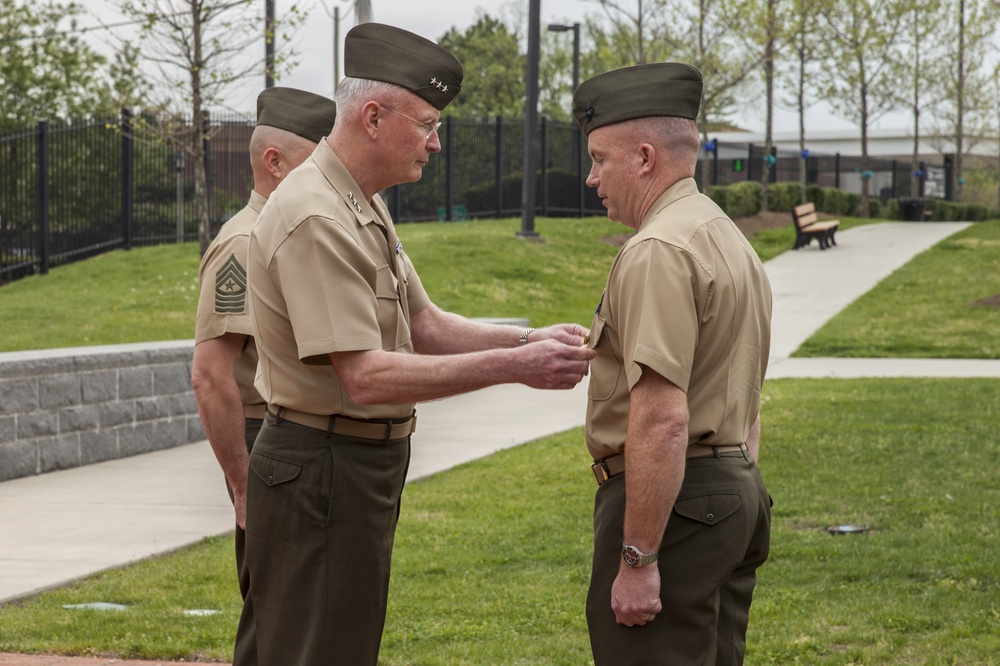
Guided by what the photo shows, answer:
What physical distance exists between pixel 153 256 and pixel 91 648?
1441 cm

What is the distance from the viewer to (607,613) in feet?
9.70

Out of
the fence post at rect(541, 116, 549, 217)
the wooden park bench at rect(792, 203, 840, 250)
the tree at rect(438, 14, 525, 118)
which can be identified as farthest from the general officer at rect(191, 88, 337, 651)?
the tree at rect(438, 14, 525, 118)

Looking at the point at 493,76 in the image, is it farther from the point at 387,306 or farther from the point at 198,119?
the point at 387,306

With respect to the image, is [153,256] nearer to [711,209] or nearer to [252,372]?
[252,372]

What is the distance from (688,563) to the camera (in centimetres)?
290

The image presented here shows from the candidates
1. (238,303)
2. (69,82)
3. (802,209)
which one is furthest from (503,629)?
(69,82)

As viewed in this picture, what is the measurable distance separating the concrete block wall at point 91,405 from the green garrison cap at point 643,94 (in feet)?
20.7

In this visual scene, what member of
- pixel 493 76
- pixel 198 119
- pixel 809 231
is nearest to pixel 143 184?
pixel 198 119

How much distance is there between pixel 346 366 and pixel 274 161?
1526mm

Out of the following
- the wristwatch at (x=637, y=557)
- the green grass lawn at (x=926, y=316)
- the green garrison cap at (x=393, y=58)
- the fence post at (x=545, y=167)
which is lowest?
the green grass lawn at (x=926, y=316)

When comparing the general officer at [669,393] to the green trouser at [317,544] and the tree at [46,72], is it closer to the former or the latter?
the green trouser at [317,544]

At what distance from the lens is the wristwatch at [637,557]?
9.35 ft

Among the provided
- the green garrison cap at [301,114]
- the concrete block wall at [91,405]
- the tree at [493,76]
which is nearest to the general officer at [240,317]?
the green garrison cap at [301,114]

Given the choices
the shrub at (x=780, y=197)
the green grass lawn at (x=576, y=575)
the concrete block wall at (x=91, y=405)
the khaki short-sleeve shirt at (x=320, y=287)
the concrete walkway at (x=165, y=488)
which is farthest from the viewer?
the shrub at (x=780, y=197)
